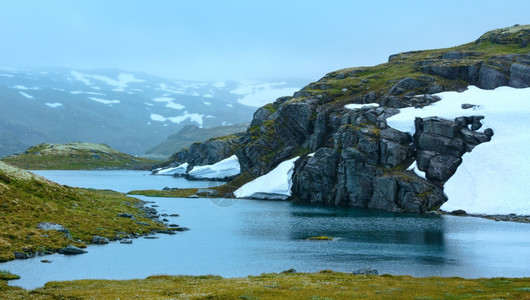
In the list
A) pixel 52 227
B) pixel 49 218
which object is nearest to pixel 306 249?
pixel 52 227

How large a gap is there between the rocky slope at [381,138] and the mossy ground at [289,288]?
82.7 m

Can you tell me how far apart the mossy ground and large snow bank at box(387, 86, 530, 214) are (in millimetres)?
76133

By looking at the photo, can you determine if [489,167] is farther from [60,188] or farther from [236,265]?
[60,188]

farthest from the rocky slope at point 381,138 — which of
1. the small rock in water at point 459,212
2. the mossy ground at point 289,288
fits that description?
the mossy ground at point 289,288

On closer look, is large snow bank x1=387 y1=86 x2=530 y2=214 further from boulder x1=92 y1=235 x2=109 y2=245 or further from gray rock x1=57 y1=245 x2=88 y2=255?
gray rock x1=57 y1=245 x2=88 y2=255

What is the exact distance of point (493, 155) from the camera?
13525 centimetres

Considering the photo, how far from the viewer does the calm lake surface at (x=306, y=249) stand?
213ft

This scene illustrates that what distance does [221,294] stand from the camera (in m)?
42.5

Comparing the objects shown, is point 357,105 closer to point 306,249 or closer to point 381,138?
point 381,138

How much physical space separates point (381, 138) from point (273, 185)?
40.5 meters

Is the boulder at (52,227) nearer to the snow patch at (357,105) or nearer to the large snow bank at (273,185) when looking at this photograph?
the large snow bank at (273,185)

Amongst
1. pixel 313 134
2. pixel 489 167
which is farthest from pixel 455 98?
pixel 313 134

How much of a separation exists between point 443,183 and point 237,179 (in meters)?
81.0

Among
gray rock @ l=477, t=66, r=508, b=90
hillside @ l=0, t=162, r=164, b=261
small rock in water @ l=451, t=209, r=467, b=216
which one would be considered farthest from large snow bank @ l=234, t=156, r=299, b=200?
gray rock @ l=477, t=66, r=508, b=90
